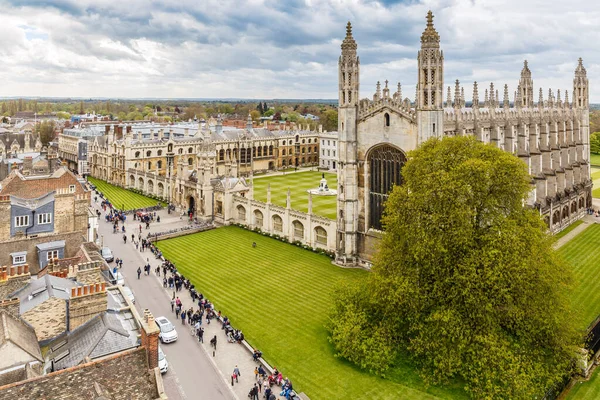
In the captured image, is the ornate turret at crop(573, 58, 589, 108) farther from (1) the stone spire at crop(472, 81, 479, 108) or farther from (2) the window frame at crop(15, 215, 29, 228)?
(2) the window frame at crop(15, 215, 29, 228)

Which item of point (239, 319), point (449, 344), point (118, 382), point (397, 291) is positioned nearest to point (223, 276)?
point (239, 319)

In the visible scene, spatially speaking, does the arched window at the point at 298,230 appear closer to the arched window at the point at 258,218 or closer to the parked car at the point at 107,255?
the arched window at the point at 258,218

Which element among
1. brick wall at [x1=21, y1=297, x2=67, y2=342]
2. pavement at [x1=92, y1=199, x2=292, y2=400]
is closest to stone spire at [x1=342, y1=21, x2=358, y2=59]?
pavement at [x1=92, y1=199, x2=292, y2=400]

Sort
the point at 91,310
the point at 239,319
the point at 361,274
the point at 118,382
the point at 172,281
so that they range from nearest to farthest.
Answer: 1. the point at 118,382
2. the point at 91,310
3. the point at 239,319
4. the point at 172,281
5. the point at 361,274

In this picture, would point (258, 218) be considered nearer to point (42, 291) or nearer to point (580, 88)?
point (42, 291)

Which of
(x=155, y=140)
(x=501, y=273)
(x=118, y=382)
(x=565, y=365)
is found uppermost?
(x=155, y=140)

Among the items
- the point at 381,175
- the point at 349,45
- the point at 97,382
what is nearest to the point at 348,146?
the point at 381,175

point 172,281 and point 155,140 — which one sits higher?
point 155,140

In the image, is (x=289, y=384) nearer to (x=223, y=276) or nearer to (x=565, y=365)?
(x=565, y=365)
